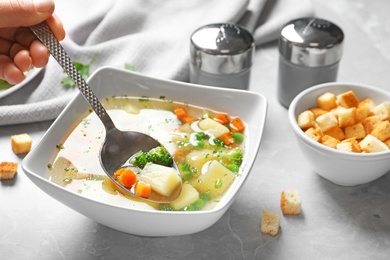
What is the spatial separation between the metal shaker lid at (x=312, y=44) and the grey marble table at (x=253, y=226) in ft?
0.97

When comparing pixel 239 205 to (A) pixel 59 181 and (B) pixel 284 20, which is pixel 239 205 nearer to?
(A) pixel 59 181

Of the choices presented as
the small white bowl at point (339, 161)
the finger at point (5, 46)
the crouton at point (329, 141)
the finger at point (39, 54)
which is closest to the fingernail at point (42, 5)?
the finger at point (39, 54)

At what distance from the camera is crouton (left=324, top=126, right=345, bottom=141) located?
2182 mm

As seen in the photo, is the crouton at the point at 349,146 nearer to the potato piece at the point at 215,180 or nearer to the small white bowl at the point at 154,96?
the small white bowl at the point at 154,96

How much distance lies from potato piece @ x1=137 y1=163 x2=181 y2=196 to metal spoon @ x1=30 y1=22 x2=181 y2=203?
0.08 metres

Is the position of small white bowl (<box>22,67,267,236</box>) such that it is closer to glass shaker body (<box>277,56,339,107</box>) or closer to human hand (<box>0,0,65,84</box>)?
human hand (<box>0,0,65,84</box>)

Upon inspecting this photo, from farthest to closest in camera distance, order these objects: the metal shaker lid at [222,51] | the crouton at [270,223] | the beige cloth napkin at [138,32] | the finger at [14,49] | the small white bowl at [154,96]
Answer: the beige cloth napkin at [138,32], the metal shaker lid at [222,51], the finger at [14,49], the crouton at [270,223], the small white bowl at [154,96]

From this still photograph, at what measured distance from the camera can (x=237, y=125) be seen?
2195 mm

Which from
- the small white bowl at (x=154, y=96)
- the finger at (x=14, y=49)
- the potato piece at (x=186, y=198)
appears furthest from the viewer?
the finger at (x=14, y=49)

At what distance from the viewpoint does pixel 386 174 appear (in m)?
2.26

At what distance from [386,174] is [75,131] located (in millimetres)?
1058

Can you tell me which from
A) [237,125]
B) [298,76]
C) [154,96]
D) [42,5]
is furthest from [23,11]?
[298,76]

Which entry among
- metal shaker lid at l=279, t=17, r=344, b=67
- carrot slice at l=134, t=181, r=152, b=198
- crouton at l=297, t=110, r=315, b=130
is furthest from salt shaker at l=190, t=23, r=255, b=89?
carrot slice at l=134, t=181, r=152, b=198

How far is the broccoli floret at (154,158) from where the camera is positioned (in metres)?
1.98
